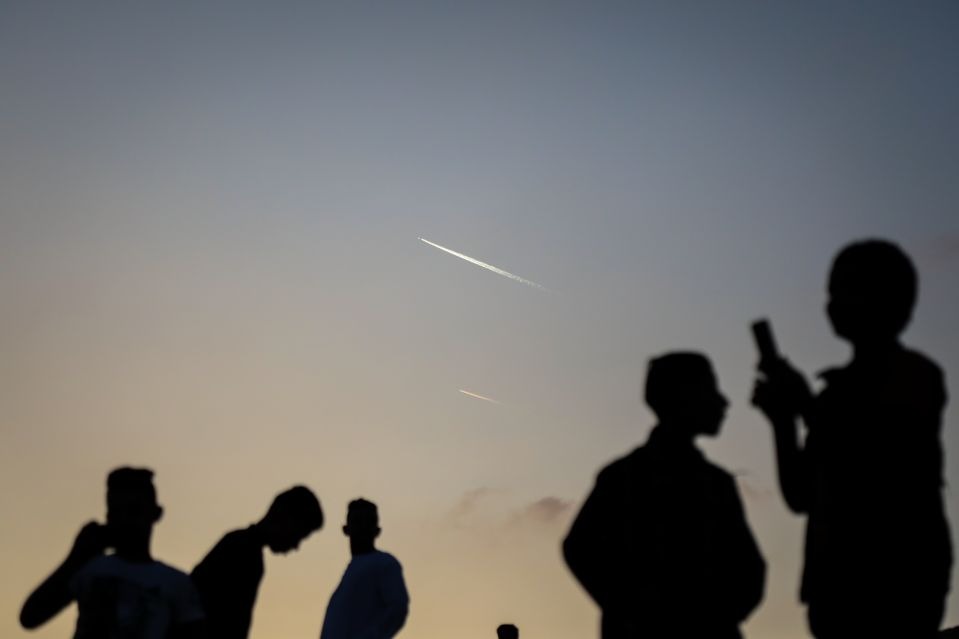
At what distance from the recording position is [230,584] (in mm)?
7414

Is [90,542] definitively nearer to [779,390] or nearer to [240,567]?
[240,567]

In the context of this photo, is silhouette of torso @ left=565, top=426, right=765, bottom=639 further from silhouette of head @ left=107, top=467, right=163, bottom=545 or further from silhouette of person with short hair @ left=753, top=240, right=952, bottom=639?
silhouette of head @ left=107, top=467, right=163, bottom=545

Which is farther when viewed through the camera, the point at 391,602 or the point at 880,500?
the point at 391,602

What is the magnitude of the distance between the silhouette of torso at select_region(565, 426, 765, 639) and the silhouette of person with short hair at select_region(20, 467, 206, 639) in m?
2.61

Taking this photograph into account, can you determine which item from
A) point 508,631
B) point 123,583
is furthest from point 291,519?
point 508,631

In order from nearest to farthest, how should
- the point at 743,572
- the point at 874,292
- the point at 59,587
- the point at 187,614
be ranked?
the point at 874,292, the point at 743,572, the point at 59,587, the point at 187,614

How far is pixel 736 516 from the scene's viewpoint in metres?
4.78

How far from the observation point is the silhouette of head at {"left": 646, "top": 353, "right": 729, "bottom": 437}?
16.1 ft

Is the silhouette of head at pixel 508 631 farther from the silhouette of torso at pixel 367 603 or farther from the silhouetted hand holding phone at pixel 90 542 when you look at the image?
the silhouetted hand holding phone at pixel 90 542

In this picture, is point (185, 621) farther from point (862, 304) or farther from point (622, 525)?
point (862, 304)

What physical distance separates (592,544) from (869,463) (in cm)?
133

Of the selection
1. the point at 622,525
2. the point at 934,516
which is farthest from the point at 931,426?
the point at 622,525

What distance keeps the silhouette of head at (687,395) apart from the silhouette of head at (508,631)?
35.9 feet

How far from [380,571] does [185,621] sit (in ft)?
10.7
